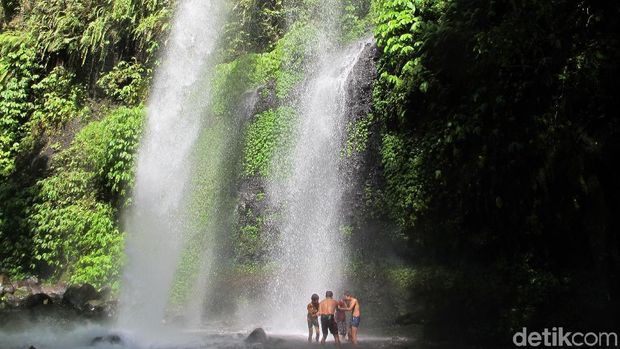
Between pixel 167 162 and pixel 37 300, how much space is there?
3.98 metres

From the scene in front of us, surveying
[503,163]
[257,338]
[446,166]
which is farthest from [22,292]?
[503,163]

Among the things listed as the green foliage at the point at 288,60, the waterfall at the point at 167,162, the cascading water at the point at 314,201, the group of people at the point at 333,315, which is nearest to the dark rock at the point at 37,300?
the waterfall at the point at 167,162

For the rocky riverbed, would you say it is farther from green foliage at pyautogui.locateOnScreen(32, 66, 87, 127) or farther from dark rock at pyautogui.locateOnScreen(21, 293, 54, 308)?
green foliage at pyautogui.locateOnScreen(32, 66, 87, 127)

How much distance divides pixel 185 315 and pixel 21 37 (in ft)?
36.3

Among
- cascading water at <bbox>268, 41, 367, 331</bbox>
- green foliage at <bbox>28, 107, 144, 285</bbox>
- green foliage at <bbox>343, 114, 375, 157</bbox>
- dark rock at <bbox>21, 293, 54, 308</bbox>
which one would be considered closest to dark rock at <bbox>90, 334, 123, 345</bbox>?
cascading water at <bbox>268, 41, 367, 331</bbox>

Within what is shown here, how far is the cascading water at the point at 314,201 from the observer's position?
10.5 meters

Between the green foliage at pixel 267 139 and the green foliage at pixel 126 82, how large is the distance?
4063 mm

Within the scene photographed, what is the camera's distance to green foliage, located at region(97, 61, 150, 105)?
50.6 feet

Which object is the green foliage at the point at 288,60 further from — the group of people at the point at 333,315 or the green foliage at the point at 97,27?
the group of people at the point at 333,315

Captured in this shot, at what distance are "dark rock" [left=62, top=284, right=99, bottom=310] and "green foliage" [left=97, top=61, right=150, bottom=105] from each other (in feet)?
17.1

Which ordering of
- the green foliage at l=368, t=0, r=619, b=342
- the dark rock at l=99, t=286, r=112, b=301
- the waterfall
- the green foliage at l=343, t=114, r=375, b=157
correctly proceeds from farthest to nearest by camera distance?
1. the waterfall
2. the dark rock at l=99, t=286, r=112, b=301
3. the green foliage at l=343, t=114, r=375, b=157
4. the green foliage at l=368, t=0, r=619, b=342

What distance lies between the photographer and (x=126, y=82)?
52.7 feet

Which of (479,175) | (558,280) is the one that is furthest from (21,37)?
(558,280)

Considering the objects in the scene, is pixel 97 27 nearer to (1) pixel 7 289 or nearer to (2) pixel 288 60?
(2) pixel 288 60
